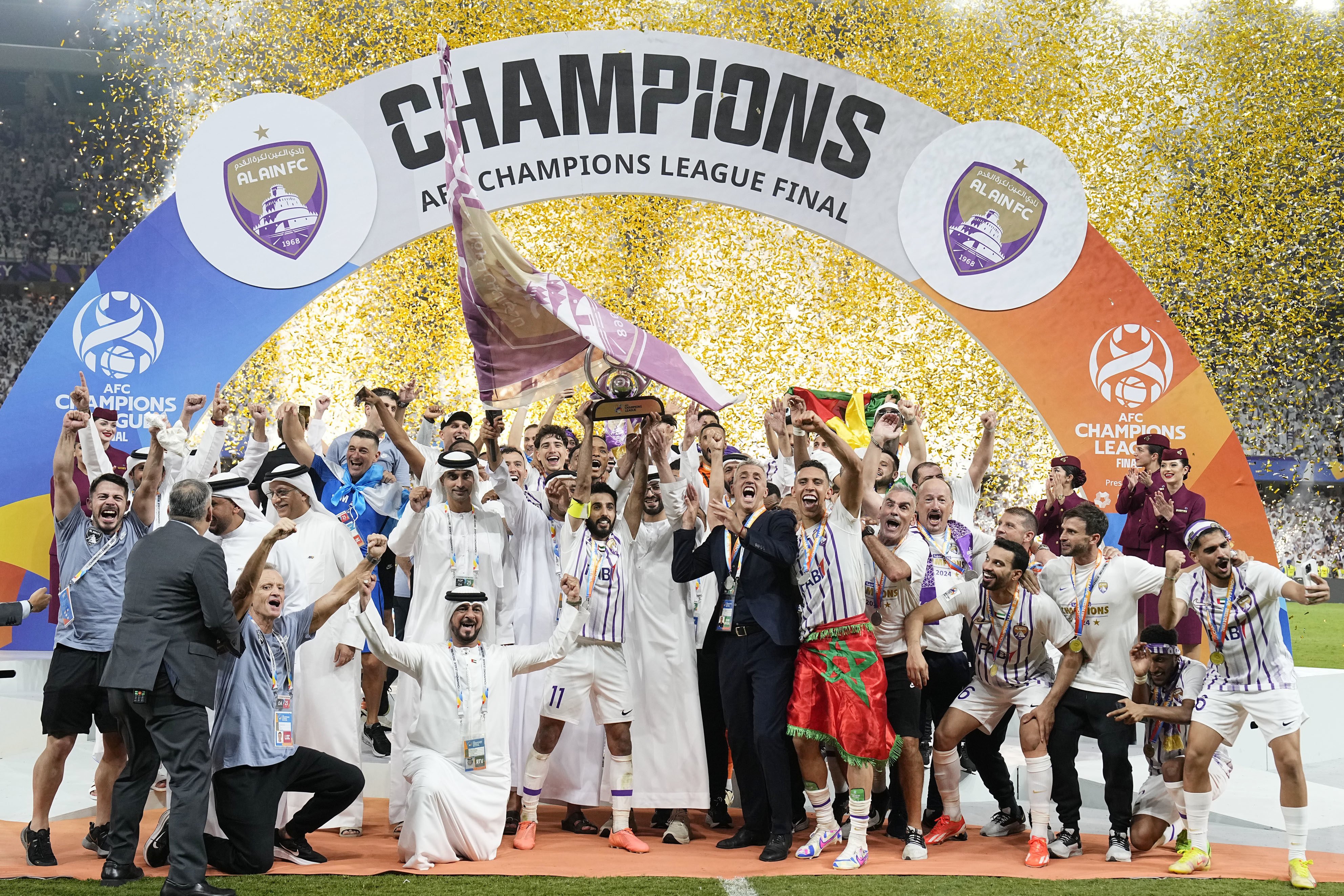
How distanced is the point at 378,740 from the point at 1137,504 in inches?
211

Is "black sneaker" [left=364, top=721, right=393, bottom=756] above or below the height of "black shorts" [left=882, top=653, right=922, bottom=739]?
below

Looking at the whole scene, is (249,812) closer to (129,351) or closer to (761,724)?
(761,724)

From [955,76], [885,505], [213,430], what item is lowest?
[885,505]

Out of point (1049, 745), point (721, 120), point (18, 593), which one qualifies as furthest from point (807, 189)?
point (18, 593)

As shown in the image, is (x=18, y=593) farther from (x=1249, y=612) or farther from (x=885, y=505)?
Result: (x=1249, y=612)

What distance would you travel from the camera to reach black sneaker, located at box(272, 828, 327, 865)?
560 cm

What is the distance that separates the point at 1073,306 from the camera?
935 centimetres

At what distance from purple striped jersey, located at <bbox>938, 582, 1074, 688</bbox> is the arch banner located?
3.42 metres

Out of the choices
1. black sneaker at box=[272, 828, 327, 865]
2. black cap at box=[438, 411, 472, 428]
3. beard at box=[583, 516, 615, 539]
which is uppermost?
black cap at box=[438, 411, 472, 428]

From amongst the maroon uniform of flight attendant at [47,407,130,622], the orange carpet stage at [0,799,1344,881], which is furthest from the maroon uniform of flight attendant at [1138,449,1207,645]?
the maroon uniform of flight attendant at [47,407,130,622]

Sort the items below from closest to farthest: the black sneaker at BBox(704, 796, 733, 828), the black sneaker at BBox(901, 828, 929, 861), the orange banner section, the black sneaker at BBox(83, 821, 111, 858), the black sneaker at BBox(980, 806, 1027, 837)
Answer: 1. the black sneaker at BBox(83, 821, 111, 858)
2. the black sneaker at BBox(901, 828, 929, 861)
3. the black sneaker at BBox(980, 806, 1027, 837)
4. the black sneaker at BBox(704, 796, 733, 828)
5. the orange banner section

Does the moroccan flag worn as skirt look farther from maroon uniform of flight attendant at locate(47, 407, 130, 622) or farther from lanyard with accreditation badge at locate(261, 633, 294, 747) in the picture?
maroon uniform of flight attendant at locate(47, 407, 130, 622)

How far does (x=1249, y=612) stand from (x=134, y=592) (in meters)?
4.89

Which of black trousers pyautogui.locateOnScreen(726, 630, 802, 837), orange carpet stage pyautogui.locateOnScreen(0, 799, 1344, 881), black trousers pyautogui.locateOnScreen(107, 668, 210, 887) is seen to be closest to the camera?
black trousers pyautogui.locateOnScreen(107, 668, 210, 887)
